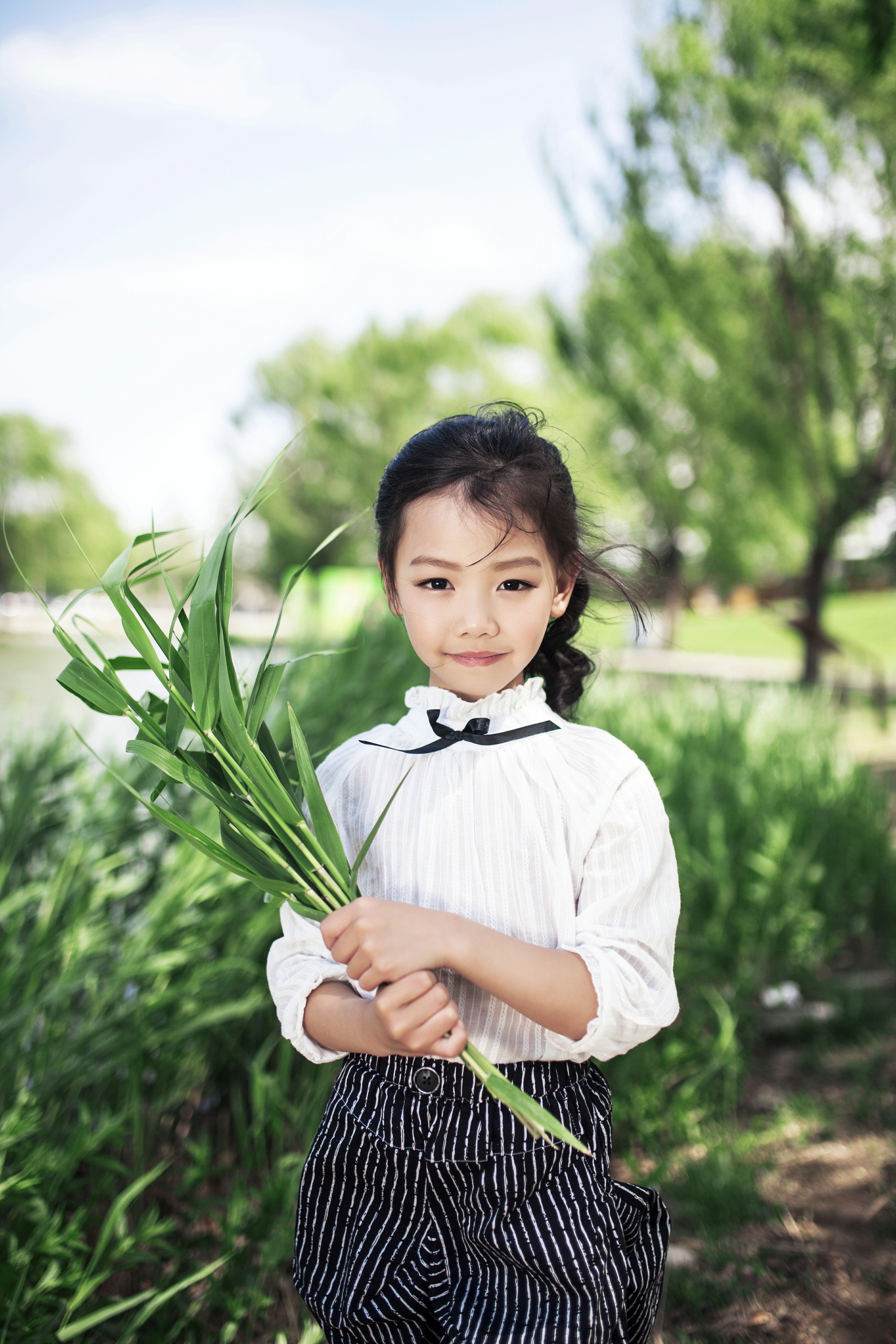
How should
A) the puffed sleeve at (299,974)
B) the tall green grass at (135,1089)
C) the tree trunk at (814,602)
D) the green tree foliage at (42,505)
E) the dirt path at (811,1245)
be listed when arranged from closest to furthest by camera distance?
the puffed sleeve at (299,974) → the tall green grass at (135,1089) → the dirt path at (811,1245) → the tree trunk at (814,602) → the green tree foliage at (42,505)

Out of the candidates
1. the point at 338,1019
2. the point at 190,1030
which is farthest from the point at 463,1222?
the point at 190,1030

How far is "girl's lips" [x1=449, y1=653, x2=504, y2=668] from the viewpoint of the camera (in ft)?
3.90

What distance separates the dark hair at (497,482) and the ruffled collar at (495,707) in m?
0.16

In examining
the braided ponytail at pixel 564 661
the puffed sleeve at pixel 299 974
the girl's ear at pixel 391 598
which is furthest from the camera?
the braided ponytail at pixel 564 661

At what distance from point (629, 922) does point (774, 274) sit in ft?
31.7

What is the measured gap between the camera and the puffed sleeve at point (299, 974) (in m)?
1.14

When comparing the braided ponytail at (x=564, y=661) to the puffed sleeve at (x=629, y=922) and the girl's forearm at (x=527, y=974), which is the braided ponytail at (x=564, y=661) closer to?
the puffed sleeve at (x=629, y=922)

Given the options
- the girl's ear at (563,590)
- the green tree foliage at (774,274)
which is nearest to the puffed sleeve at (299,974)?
the girl's ear at (563,590)

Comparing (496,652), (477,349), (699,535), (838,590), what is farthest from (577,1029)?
(838,590)

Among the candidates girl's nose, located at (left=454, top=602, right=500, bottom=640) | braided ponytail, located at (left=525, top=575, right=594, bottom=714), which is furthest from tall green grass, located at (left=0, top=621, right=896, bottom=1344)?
Answer: braided ponytail, located at (left=525, top=575, right=594, bottom=714)

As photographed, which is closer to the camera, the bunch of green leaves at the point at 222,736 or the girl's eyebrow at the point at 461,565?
the bunch of green leaves at the point at 222,736

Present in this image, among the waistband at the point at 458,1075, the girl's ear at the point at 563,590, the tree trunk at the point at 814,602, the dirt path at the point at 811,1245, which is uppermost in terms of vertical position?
the girl's ear at the point at 563,590

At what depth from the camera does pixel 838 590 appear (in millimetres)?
30312

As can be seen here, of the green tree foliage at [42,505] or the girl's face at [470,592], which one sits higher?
the girl's face at [470,592]
